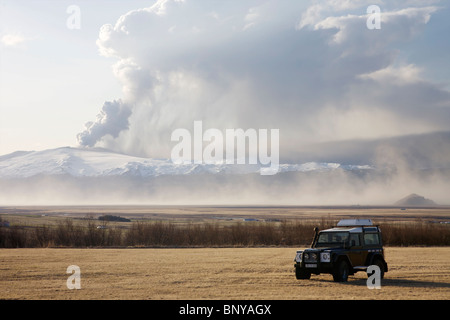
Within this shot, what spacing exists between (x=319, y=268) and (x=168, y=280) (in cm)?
781

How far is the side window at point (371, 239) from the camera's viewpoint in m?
29.3

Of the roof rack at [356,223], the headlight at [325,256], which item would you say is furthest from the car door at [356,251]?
the headlight at [325,256]

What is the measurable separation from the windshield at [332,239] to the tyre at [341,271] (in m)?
1.01

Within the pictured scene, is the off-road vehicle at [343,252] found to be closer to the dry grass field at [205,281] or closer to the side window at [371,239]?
the side window at [371,239]

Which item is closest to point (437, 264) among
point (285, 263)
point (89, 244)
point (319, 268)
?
point (285, 263)

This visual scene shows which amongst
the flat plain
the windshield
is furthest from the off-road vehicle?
the flat plain

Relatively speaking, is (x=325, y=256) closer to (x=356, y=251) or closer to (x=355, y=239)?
(x=356, y=251)

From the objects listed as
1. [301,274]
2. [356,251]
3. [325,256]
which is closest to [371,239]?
[356,251]

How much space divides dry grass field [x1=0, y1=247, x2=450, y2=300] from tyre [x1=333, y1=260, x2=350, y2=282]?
1.20ft

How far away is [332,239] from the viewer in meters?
29.0

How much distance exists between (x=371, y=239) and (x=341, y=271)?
2.95 m
